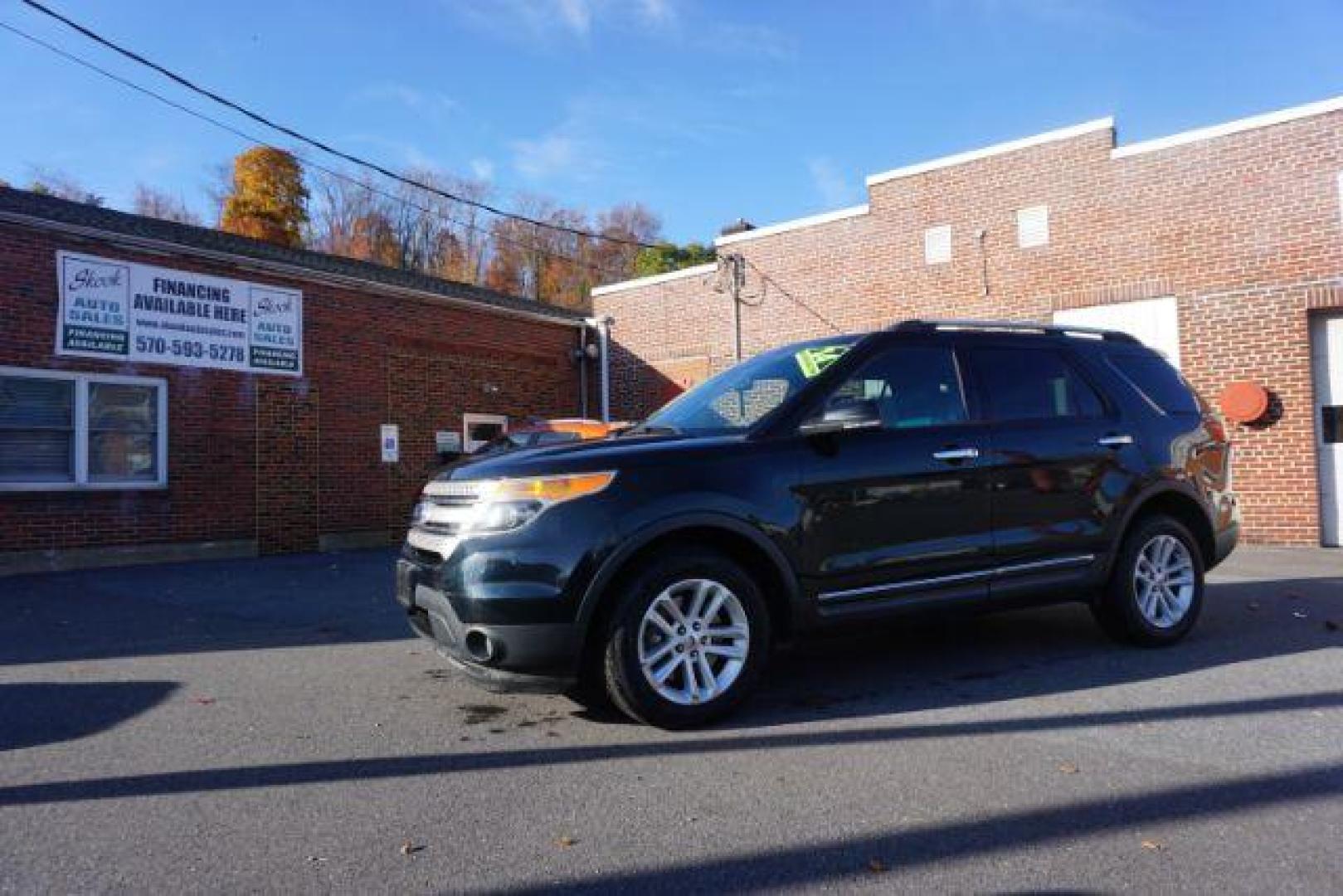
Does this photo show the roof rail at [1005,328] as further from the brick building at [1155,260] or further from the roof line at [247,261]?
the roof line at [247,261]

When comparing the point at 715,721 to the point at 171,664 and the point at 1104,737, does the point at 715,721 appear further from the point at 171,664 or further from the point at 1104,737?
the point at 171,664

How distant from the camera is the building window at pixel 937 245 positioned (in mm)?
15164

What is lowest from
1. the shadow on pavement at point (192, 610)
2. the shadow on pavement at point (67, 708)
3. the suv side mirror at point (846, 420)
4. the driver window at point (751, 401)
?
the shadow on pavement at point (67, 708)

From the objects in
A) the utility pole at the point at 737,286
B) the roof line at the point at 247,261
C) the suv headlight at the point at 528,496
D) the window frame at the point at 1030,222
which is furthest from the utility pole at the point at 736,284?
the suv headlight at the point at 528,496

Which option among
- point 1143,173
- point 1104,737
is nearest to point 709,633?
point 1104,737

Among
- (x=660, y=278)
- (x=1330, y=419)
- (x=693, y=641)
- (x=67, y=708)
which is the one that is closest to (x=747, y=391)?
(x=693, y=641)

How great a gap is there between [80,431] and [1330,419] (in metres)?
15.6

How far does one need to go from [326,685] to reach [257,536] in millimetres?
8856

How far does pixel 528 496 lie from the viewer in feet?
13.8

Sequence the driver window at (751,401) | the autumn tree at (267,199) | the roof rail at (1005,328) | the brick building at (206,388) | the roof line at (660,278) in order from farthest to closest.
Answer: the autumn tree at (267,199) → the roof line at (660,278) → the brick building at (206,388) → the roof rail at (1005,328) → the driver window at (751,401)

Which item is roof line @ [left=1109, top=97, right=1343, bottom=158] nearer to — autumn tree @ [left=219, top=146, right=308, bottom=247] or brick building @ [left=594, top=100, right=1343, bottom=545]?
brick building @ [left=594, top=100, right=1343, bottom=545]

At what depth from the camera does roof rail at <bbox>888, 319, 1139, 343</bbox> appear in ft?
17.5

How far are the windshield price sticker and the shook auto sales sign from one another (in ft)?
Answer: 33.4

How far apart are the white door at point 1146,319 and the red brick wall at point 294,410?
31.9 ft
